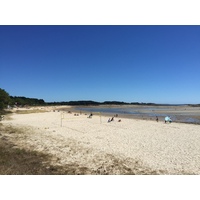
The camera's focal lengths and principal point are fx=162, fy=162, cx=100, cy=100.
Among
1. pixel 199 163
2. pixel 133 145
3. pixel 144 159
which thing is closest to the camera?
pixel 199 163

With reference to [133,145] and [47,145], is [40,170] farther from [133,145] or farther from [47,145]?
[133,145]

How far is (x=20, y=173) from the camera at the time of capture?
226 inches

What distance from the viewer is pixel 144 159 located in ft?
26.0

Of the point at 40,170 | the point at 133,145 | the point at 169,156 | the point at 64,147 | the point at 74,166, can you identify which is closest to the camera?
the point at 40,170

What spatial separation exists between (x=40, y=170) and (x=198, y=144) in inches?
396
